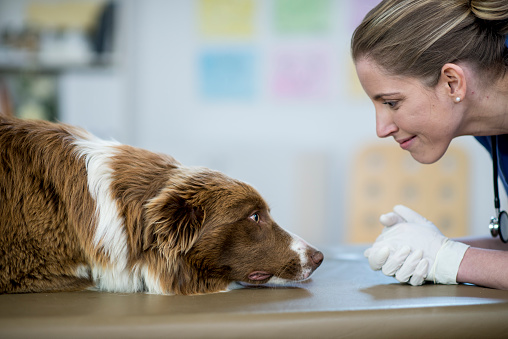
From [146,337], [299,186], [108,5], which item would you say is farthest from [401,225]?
[108,5]

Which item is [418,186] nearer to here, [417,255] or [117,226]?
[417,255]

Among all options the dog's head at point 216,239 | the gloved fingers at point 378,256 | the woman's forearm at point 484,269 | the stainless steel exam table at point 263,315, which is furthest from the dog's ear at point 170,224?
the woman's forearm at point 484,269

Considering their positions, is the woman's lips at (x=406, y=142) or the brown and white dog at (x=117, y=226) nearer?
the brown and white dog at (x=117, y=226)

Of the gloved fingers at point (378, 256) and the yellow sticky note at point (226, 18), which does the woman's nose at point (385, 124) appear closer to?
the gloved fingers at point (378, 256)

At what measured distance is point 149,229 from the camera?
1.34 metres

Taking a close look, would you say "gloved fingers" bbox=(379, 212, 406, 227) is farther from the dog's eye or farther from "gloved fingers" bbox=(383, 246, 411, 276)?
the dog's eye

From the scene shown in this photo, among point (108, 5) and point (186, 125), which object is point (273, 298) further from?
point (108, 5)

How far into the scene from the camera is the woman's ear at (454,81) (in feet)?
4.59

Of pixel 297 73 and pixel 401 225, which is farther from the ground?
pixel 297 73

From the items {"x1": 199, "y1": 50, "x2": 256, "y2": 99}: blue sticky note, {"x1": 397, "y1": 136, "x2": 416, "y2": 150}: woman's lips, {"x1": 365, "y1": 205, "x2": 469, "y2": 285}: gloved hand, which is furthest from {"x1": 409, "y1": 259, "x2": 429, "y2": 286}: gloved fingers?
{"x1": 199, "y1": 50, "x2": 256, "y2": 99}: blue sticky note

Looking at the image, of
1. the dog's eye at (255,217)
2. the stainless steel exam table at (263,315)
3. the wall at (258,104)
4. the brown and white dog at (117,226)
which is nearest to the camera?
the stainless steel exam table at (263,315)

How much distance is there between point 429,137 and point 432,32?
29cm

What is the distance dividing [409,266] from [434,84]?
0.48 m

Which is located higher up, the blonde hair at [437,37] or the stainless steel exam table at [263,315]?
the blonde hair at [437,37]
